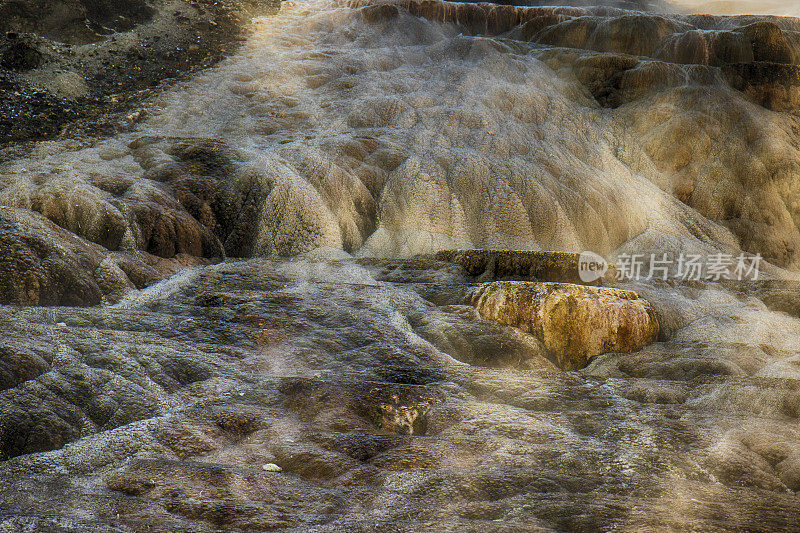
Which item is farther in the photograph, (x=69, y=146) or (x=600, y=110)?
(x=600, y=110)

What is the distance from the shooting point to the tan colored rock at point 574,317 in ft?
25.8

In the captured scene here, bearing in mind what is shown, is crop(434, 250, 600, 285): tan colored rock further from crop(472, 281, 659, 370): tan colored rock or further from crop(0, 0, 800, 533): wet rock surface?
crop(472, 281, 659, 370): tan colored rock

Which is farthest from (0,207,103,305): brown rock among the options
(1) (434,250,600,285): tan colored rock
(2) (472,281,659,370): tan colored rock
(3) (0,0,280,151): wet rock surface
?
(1) (434,250,600,285): tan colored rock

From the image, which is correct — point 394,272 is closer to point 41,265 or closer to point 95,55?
point 41,265

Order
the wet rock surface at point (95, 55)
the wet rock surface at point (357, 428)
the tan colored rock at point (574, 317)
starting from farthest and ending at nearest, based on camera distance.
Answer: the wet rock surface at point (95, 55)
the tan colored rock at point (574, 317)
the wet rock surface at point (357, 428)

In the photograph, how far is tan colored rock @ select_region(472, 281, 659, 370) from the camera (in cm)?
787

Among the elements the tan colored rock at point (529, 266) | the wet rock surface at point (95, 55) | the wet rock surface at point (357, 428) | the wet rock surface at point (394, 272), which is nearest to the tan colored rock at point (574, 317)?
the wet rock surface at point (394, 272)

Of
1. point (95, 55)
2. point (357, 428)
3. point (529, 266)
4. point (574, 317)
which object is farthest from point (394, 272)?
point (95, 55)

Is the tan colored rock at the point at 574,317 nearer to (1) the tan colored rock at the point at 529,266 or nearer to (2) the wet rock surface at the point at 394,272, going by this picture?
(2) the wet rock surface at the point at 394,272

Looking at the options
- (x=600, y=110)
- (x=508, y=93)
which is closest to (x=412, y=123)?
(x=508, y=93)

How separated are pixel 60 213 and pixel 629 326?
806 centimetres

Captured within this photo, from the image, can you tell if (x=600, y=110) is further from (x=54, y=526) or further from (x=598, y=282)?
(x=54, y=526)

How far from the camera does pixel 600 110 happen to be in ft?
57.3

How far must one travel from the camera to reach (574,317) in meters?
7.89
